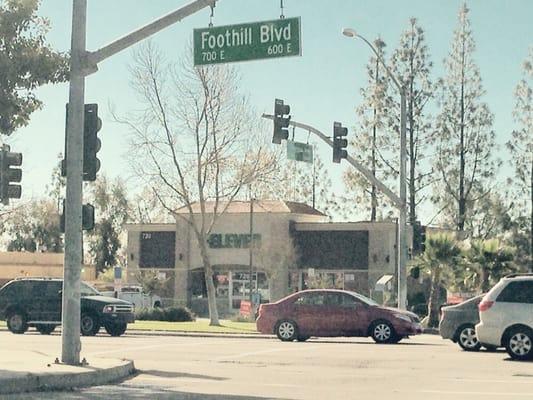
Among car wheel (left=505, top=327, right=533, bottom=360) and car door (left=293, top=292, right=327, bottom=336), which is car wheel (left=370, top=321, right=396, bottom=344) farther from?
car wheel (left=505, top=327, right=533, bottom=360)

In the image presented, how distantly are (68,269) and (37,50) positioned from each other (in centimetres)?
399

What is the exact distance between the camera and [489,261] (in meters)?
41.4

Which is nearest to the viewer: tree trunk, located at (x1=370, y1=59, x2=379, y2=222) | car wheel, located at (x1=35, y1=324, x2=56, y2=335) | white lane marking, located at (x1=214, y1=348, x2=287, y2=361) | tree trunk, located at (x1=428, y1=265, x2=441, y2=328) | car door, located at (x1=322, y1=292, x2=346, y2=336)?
white lane marking, located at (x1=214, y1=348, x2=287, y2=361)

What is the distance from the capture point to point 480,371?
17.5 metres

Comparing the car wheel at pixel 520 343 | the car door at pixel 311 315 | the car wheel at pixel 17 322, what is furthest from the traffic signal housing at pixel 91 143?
the car wheel at pixel 17 322

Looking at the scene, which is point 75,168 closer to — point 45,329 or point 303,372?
point 303,372


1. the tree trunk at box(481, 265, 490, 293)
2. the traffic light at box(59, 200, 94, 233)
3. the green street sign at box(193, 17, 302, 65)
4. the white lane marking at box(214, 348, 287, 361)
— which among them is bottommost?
the white lane marking at box(214, 348, 287, 361)

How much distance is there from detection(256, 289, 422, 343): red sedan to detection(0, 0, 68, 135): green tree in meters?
11.7

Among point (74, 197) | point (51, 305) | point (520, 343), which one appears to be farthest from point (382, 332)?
point (74, 197)

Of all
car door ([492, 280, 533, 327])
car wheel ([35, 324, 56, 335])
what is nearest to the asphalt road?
car door ([492, 280, 533, 327])

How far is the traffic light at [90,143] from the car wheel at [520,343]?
350 inches

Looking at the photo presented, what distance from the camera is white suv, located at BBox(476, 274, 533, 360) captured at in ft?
65.9

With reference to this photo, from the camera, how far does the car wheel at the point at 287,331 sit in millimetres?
27656

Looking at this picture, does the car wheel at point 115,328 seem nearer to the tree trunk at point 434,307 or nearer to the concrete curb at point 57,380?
the tree trunk at point 434,307
